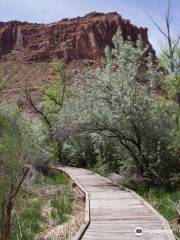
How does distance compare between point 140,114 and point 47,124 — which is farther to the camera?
point 47,124

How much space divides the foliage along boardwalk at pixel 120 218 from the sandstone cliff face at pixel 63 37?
8406cm

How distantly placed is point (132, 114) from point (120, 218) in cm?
620

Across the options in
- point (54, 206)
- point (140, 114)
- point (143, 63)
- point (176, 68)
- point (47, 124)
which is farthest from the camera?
point (47, 124)

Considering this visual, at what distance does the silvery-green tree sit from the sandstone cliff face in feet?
260

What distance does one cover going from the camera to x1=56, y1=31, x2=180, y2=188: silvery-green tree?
1692 cm

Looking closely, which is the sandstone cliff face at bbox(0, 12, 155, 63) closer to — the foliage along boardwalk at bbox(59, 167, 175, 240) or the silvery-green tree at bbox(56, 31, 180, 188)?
the silvery-green tree at bbox(56, 31, 180, 188)

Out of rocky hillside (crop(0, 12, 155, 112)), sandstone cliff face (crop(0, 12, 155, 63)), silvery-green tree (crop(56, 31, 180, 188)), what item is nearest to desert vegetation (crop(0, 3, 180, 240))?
silvery-green tree (crop(56, 31, 180, 188))

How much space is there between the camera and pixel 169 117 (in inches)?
700

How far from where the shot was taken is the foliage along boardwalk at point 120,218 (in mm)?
9602

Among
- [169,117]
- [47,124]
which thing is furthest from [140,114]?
[47,124]

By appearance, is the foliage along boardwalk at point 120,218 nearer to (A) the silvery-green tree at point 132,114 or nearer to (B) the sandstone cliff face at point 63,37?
(A) the silvery-green tree at point 132,114

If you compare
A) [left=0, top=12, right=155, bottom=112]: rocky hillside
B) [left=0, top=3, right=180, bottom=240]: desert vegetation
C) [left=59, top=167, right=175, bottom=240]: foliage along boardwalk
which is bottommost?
[left=59, top=167, right=175, bottom=240]: foliage along boardwalk

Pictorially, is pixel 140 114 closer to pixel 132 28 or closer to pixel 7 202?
pixel 7 202

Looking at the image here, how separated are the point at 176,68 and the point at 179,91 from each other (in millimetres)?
2048
